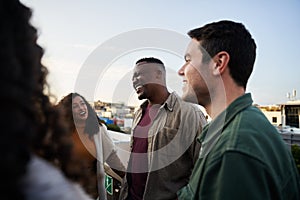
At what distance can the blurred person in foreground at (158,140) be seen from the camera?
7.06 feet

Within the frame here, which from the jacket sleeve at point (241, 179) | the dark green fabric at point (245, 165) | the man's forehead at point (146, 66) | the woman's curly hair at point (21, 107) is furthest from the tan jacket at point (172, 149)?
the woman's curly hair at point (21, 107)

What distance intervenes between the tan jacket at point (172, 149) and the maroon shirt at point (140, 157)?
0.07m

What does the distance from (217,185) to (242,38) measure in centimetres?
89

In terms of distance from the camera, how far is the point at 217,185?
921mm

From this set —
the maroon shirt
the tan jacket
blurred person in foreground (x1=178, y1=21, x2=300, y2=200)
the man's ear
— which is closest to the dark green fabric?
blurred person in foreground (x1=178, y1=21, x2=300, y2=200)

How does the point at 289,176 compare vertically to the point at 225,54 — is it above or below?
below

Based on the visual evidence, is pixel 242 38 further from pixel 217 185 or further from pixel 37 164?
pixel 37 164

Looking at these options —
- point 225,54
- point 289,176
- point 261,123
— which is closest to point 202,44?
point 225,54

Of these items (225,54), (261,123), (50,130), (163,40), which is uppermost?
(163,40)

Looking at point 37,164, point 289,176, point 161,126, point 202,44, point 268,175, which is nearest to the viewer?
point 37,164

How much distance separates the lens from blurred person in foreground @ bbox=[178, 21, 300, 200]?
88 cm

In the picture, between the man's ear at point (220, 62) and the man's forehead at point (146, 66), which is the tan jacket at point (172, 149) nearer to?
the man's forehead at point (146, 66)

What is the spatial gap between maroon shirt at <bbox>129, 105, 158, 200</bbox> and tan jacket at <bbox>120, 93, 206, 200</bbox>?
69 mm

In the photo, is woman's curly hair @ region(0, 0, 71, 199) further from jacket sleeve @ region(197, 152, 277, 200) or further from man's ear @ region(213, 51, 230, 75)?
man's ear @ region(213, 51, 230, 75)
